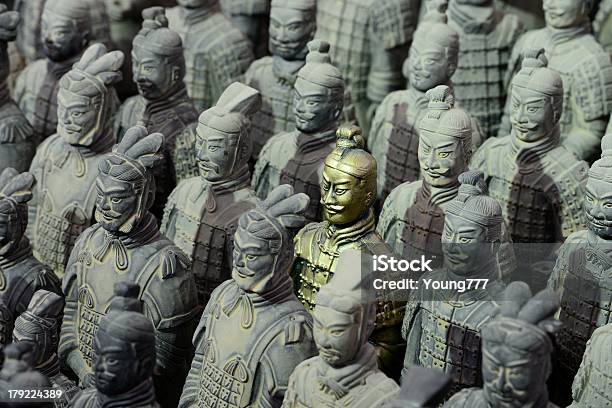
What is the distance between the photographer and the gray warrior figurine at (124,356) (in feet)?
18.1

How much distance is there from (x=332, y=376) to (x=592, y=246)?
1400 millimetres

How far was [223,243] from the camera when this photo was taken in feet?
23.1

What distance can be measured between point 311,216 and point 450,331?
1.56m

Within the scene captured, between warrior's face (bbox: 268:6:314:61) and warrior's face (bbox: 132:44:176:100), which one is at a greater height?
warrior's face (bbox: 268:6:314:61)

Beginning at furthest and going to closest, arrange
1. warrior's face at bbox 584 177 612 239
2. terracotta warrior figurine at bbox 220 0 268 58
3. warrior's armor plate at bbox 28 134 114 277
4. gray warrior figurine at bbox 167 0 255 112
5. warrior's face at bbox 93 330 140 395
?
terracotta warrior figurine at bbox 220 0 268 58, gray warrior figurine at bbox 167 0 255 112, warrior's armor plate at bbox 28 134 114 277, warrior's face at bbox 584 177 612 239, warrior's face at bbox 93 330 140 395

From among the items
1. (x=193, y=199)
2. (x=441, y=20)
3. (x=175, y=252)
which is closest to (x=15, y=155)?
(x=193, y=199)

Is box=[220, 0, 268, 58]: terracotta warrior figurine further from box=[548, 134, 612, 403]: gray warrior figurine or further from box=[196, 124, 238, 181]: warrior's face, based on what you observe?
box=[548, 134, 612, 403]: gray warrior figurine

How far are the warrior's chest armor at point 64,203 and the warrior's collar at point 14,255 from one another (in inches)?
26.5

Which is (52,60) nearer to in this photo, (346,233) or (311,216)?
(311,216)

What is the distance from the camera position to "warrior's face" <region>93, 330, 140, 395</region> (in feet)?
18.1

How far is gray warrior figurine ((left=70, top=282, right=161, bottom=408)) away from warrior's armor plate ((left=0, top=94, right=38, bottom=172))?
2.44m

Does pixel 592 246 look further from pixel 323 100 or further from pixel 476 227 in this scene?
pixel 323 100

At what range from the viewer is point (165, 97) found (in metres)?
7.94

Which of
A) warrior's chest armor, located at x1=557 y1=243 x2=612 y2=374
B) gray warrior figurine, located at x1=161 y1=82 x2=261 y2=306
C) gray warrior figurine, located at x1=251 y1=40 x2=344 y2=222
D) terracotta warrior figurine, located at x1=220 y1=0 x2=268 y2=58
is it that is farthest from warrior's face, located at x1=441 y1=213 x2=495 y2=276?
terracotta warrior figurine, located at x1=220 y1=0 x2=268 y2=58
